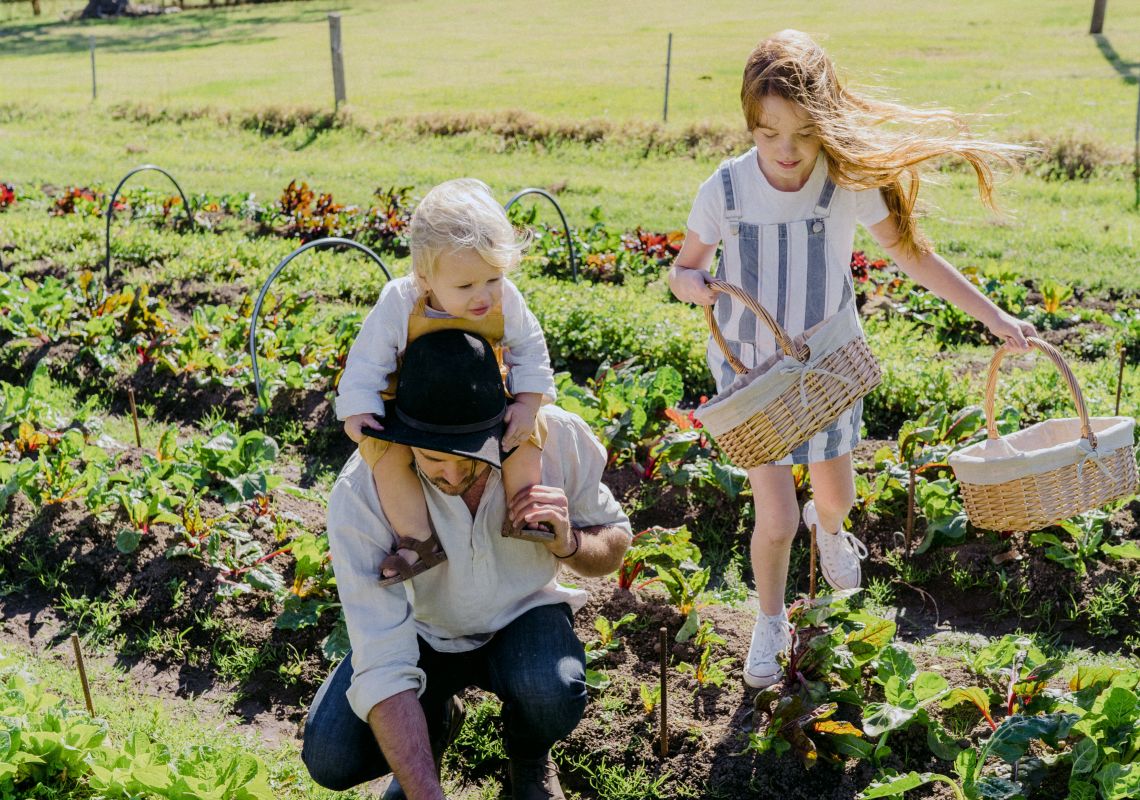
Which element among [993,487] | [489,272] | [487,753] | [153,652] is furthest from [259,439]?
[993,487]

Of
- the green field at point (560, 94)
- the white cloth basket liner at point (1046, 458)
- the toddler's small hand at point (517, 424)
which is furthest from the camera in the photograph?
the green field at point (560, 94)

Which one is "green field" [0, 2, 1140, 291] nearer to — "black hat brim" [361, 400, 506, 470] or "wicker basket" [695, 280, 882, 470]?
"wicker basket" [695, 280, 882, 470]

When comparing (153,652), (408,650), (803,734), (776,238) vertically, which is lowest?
(153,652)

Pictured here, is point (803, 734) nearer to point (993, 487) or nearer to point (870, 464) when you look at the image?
point (993, 487)

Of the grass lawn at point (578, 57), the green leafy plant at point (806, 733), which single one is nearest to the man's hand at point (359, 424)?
the green leafy plant at point (806, 733)

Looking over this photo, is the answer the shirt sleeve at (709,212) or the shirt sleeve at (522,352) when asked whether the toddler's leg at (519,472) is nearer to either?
the shirt sleeve at (522,352)

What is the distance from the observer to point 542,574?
288 centimetres

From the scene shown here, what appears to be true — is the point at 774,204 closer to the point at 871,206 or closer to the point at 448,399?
the point at 871,206

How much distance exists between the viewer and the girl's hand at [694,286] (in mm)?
3035

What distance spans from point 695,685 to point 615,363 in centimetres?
252

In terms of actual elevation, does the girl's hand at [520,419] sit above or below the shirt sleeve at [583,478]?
above

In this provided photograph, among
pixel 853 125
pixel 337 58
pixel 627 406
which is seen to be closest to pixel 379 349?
pixel 853 125

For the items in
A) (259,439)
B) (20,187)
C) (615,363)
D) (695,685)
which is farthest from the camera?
(20,187)

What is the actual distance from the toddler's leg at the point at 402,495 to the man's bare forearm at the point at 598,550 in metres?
0.37
